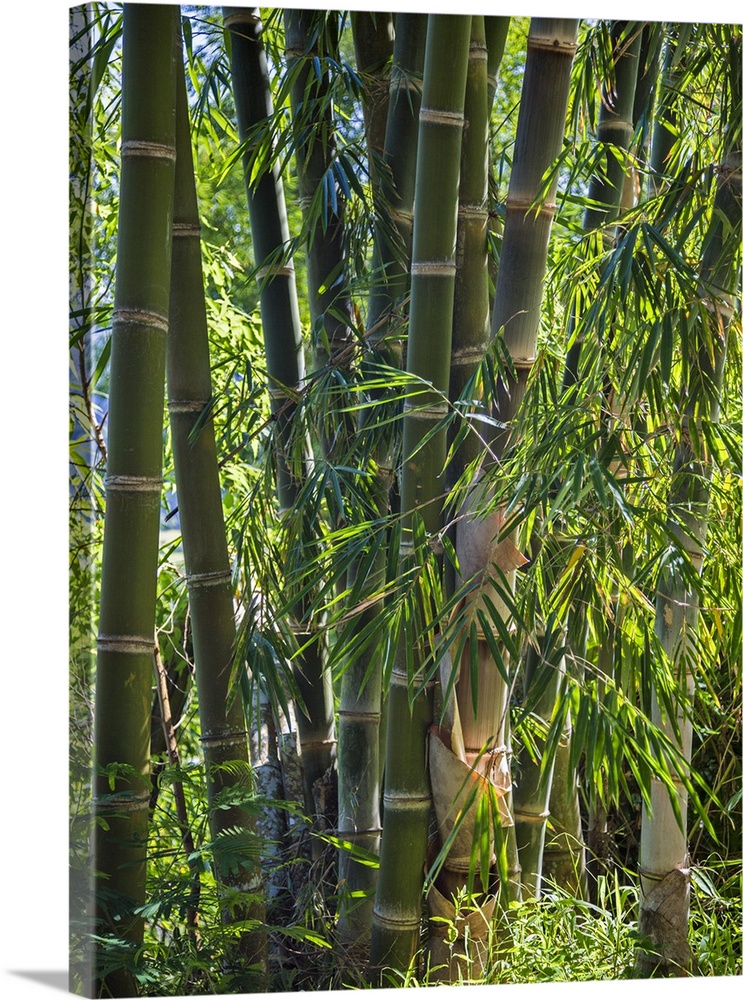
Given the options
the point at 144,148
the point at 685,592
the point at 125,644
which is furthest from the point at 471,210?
the point at 125,644

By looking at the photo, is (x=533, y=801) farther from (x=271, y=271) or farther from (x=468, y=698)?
(x=271, y=271)

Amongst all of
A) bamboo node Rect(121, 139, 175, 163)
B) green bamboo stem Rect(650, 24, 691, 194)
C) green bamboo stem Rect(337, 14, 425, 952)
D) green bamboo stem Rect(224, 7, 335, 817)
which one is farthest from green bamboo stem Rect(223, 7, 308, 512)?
green bamboo stem Rect(650, 24, 691, 194)

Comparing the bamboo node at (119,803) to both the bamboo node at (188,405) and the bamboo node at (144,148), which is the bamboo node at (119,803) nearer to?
the bamboo node at (188,405)

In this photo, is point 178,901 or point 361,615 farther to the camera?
point 361,615

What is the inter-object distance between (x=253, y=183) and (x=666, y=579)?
123cm

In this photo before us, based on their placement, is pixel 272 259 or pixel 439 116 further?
pixel 272 259

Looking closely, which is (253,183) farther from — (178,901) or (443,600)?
(178,901)

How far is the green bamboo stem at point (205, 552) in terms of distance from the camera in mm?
2443

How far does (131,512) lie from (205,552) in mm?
Answer: 225

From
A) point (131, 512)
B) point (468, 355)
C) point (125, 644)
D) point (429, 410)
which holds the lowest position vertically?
point (125, 644)

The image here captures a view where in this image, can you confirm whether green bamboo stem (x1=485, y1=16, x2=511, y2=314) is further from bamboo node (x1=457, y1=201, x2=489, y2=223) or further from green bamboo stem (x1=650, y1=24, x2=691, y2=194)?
green bamboo stem (x1=650, y1=24, x2=691, y2=194)

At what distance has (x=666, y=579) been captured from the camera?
2.59 meters

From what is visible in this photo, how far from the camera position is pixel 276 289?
8.58 ft
